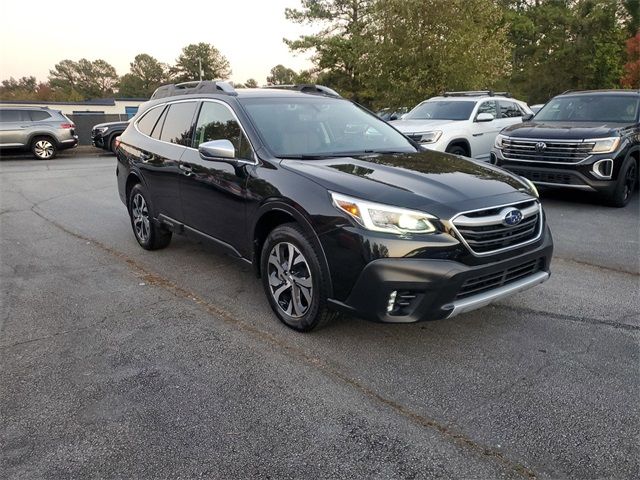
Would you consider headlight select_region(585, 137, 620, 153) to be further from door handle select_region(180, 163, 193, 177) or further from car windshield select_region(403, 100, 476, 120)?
door handle select_region(180, 163, 193, 177)

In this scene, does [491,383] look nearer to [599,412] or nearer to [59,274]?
[599,412]

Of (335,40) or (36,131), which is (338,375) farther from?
(335,40)

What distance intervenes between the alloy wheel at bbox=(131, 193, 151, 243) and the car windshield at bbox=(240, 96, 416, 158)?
2089mm

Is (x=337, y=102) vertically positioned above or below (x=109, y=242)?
above

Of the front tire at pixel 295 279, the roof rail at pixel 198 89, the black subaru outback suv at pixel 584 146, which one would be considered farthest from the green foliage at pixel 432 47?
the front tire at pixel 295 279

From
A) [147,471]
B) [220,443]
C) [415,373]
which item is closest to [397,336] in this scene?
[415,373]

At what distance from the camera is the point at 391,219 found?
118 inches

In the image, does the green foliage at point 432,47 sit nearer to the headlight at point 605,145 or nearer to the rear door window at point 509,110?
the rear door window at point 509,110

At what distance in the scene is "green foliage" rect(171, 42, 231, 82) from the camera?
7956 centimetres

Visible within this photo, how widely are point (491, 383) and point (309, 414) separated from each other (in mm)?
1109

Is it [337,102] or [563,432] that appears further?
Result: [337,102]

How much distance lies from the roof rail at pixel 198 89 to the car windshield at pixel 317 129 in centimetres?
44

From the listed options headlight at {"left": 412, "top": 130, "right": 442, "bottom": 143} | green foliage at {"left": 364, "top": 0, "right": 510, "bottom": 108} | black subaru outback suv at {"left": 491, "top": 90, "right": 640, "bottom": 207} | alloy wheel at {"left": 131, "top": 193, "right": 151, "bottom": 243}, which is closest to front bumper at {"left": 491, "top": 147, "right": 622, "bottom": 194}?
black subaru outback suv at {"left": 491, "top": 90, "right": 640, "bottom": 207}

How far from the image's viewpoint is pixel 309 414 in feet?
8.77
